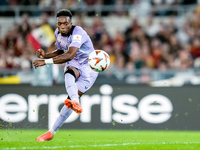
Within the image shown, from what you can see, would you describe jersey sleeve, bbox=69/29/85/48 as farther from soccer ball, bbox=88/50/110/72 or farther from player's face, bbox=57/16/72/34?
soccer ball, bbox=88/50/110/72

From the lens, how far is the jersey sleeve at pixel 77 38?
8.95 meters

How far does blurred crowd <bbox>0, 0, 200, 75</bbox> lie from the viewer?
47.7ft

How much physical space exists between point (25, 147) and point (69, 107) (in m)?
0.97

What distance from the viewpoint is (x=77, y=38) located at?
8.99m

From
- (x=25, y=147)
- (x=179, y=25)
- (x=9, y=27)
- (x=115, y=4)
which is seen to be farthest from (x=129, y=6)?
(x=25, y=147)

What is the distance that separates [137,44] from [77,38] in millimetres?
6552

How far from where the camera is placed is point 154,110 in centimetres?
1248

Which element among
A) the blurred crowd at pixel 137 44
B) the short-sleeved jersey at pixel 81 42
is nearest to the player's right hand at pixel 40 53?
the short-sleeved jersey at pixel 81 42

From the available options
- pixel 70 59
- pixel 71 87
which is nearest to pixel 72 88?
pixel 71 87

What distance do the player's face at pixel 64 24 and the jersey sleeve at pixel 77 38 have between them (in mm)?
162

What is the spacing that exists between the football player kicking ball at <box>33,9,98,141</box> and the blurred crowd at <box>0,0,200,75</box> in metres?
4.66

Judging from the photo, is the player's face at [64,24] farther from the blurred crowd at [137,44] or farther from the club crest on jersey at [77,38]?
the blurred crowd at [137,44]

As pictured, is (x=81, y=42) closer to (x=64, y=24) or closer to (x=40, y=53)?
(x=64, y=24)

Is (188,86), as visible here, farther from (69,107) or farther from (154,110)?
(69,107)
